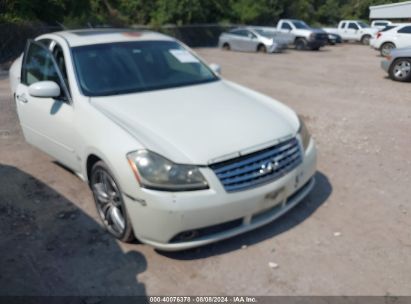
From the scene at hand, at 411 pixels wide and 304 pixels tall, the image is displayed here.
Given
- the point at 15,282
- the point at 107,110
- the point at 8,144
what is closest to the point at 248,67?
the point at 8,144

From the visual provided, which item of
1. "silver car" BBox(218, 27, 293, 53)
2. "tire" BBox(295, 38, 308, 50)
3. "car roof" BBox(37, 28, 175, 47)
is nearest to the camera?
"car roof" BBox(37, 28, 175, 47)

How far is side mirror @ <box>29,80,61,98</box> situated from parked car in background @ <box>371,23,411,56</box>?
57.5ft

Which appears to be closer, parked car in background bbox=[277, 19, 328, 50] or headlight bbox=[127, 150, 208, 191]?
headlight bbox=[127, 150, 208, 191]

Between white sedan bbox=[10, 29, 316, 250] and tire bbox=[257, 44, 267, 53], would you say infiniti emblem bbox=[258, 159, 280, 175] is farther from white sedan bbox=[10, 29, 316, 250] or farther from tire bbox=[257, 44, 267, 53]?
tire bbox=[257, 44, 267, 53]

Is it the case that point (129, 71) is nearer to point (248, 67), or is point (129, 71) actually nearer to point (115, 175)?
point (115, 175)

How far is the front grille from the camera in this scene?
2990 mm

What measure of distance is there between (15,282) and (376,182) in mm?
3774

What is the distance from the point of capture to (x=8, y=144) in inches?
228

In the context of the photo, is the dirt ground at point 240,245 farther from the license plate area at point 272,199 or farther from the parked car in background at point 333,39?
the parked car in background at point 333,39

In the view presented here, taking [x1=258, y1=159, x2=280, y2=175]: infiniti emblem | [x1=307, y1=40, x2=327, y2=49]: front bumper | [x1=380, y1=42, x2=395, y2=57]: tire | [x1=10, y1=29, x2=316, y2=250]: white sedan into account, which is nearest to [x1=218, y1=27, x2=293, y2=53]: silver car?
[x1=307, y1=40, x2=327, y2=49]: front bumper

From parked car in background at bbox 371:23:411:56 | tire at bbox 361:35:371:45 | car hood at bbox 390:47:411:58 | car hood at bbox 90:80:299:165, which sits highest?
car hood at bbox 90:80:299:165

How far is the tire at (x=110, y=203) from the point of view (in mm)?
3264

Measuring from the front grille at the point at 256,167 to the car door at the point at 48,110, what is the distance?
1552 millimetres

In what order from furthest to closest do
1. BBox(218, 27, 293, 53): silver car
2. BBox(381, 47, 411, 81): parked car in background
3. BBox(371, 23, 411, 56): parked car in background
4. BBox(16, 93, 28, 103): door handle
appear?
BBox(218, 27, 293, 53): silver car < BBox(371, 23, 411, 56): parked car in background < BBox(381, 47, 411, 81): parked car in background < BBox(16, 93, 28, 103): door handle
